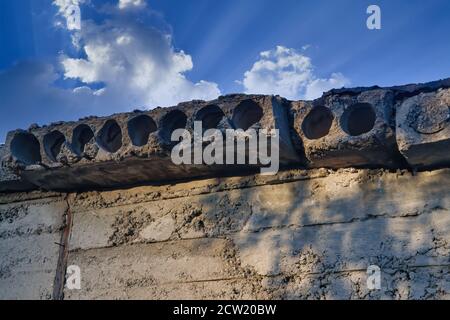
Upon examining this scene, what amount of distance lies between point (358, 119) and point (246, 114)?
58 centimetres

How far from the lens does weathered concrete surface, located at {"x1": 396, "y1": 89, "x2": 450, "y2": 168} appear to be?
2.02m

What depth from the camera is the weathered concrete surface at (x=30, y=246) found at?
9.75ft

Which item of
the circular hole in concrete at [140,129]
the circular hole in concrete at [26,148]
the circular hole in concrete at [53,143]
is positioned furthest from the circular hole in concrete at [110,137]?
the circular hole in concrete at [26,148]

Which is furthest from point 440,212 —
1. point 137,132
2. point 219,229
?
point 137,132

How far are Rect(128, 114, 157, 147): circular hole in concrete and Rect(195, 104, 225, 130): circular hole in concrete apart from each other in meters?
0.30

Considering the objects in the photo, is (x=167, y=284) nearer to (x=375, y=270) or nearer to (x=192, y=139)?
(x=192, y=139)

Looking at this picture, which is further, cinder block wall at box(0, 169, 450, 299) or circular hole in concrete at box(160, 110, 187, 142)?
circular hole in concrete at box(160, 110, 187, 142)

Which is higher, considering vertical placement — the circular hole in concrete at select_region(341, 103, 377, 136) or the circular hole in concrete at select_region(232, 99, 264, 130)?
the circular hole in concrete at select_region(232, 99, 264, 130)

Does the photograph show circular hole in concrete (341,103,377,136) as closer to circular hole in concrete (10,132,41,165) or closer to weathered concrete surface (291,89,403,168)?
weathered concrete surface (291,89,403,168)

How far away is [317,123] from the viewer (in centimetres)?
246

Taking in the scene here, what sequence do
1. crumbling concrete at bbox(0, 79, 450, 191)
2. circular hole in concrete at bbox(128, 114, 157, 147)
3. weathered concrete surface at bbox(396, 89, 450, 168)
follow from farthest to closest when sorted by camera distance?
circular hole in concrete at bbox(128, 114, 157, 147), crumbling concrete at bbox(0, 79, 450, 191), weathered concrete surface at bbox(396, 89, 450, 168)

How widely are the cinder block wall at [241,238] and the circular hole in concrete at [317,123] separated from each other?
22 centimetres

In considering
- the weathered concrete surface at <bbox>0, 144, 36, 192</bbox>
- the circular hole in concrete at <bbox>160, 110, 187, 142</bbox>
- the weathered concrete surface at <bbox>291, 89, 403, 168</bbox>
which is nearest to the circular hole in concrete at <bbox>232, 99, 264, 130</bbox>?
the weathered concrete surface at <bbox>291, 89, 403, 168</bbox>
